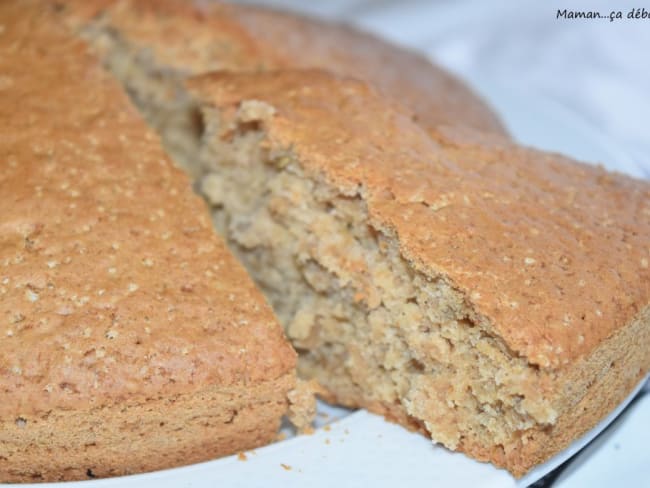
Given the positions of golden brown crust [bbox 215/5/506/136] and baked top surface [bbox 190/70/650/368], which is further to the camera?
golden brown crust [bbox 215/5/506/136]

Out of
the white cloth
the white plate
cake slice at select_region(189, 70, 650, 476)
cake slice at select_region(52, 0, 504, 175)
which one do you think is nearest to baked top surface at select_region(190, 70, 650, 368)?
cake slice at select_region(189, 70, 650, 476)

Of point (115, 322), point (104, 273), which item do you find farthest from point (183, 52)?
point (115, 322)

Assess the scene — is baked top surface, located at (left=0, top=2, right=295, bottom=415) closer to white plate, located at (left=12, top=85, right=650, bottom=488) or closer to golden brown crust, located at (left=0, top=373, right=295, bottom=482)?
golden brown crust, located at (left=0, top=373, right=295, bottom=482)

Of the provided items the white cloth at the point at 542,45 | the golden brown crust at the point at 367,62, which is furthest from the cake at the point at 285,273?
the white cloth at the point at 542,45

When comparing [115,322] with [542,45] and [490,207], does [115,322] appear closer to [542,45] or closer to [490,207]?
[490,207]

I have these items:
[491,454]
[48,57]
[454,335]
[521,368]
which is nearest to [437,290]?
[454,335]

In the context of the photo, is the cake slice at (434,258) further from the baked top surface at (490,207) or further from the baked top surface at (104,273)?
the baked top surface at (104,273)
